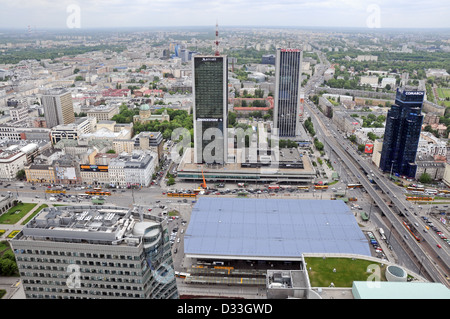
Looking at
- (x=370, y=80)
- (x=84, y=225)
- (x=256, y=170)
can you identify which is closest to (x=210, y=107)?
(x=256, y=170)

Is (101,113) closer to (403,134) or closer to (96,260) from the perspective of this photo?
(403,134)

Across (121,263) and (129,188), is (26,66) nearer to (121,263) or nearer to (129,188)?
(129,188)

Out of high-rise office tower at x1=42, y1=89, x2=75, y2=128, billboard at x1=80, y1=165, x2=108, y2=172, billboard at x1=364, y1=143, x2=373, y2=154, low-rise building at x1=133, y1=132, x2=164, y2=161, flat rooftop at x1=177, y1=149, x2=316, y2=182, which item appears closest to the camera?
flat rooftop at x1=177, y1=149, x2=316, y2=182

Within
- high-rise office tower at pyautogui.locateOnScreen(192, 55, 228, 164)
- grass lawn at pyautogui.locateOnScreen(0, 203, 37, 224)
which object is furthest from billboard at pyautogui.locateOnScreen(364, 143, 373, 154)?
grass lawn at pyautogui.locateOnScreen(0, 203, 37, 224)

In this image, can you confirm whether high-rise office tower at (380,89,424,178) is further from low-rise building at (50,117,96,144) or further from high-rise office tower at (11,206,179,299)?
low-rise building at (50,117,96,144)

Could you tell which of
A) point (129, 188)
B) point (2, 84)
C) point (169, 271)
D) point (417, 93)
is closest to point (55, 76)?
point (2, 84)

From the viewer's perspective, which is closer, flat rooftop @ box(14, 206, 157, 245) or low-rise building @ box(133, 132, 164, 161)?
flat rooftop @ box(14, 206, 157, 245)

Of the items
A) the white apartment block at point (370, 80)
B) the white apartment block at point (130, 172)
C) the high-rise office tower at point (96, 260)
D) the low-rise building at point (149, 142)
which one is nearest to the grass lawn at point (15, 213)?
the white apartment block at point (130, 172)
